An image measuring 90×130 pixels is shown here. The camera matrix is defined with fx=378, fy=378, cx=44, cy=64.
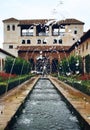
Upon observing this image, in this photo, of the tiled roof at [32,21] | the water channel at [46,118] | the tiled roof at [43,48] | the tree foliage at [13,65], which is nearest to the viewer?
the water channel at [46,118]

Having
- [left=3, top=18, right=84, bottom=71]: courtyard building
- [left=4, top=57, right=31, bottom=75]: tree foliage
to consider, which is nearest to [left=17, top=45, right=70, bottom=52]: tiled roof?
[left=3, top=18, right=84, bottom=71]: courtyard building

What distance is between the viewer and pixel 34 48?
66.8 m

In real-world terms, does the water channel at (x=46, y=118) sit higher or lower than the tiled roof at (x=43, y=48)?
higher

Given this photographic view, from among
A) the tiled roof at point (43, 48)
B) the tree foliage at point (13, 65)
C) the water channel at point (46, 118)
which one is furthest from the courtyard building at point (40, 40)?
the water channel at point (46, 118)

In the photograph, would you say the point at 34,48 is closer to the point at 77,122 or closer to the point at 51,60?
the point at 51,60

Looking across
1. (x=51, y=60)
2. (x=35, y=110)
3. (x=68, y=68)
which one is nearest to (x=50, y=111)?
(x=35, y=110)

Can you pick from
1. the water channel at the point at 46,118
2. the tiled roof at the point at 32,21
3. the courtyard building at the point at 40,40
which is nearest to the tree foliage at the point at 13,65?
the water channel at the point at 46,118

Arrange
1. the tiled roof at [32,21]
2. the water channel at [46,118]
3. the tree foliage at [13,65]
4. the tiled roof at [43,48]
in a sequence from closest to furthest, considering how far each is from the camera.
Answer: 1. the water channel at [46,118]
2. the tree foliage at [13,65]
3. the tiled roof at [43,48]
4. the tiled roof at [32,21]

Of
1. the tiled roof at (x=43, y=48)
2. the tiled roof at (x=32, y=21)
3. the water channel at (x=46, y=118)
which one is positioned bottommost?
A: the tiled roof at (x=43, y=48)

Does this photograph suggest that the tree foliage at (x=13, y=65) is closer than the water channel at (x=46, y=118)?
No

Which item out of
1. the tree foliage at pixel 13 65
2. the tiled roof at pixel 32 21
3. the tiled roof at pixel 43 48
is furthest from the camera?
the tiled roof at pixel 32 21

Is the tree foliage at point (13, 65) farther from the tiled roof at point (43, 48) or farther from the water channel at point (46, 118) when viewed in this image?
the tiled roof at point (43, 48)

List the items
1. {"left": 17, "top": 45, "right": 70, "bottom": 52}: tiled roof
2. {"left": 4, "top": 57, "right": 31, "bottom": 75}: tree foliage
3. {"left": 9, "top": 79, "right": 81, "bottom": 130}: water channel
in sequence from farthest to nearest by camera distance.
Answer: {"left": 17, "top": 45, "right": 70, "bottom": 52}: tiled roof < {"left": 4, "top": 57, "right": 31, "bottom": 75}: tree foliage < {"left": 9, "top": 79, "right": 81, "bottom": 130}: water channel

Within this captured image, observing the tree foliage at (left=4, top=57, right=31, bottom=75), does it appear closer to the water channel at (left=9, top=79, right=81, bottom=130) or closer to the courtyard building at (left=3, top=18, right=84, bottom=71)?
the water channel at (left=9, top=79, right=81, bottom=130)
